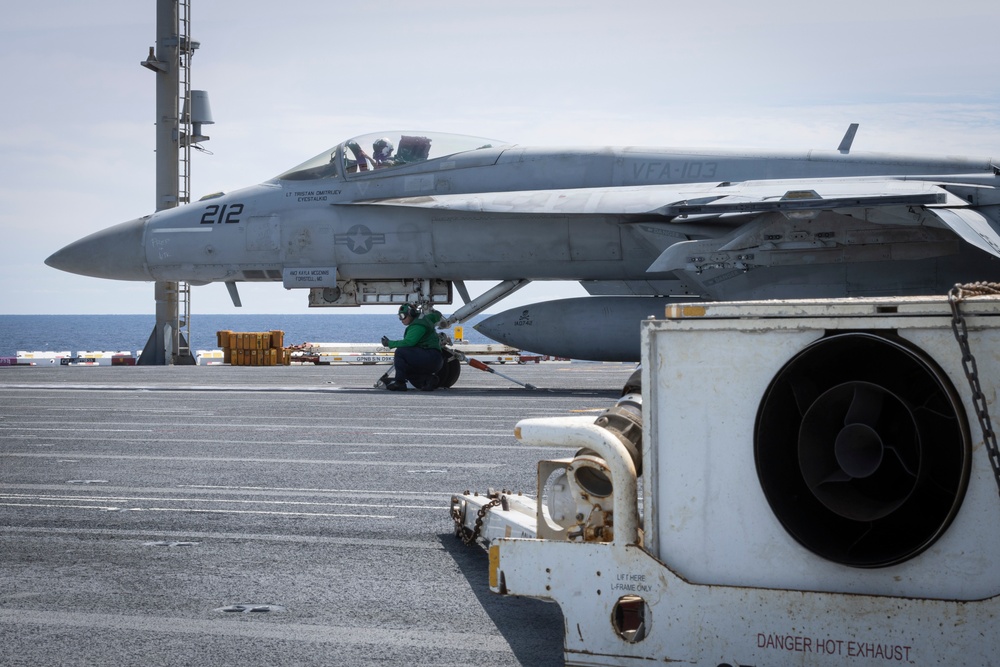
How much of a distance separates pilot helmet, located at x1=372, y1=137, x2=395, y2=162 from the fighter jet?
0.03 metres

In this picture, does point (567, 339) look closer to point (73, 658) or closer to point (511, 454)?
point (511, 454)

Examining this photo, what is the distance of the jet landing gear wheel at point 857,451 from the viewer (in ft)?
12.1

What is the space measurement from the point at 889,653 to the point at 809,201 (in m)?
→ 11.1

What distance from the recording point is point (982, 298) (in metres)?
3.31

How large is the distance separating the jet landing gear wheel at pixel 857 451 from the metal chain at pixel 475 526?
2346 mm

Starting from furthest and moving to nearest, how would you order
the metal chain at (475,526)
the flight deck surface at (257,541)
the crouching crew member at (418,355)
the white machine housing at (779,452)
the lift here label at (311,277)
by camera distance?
the lift here label at (311,277)
the crouching crew member at (418,355)
the metal chain at (475,526)
the flight deck surface at (257,541)
the white machine housing at (779,452)

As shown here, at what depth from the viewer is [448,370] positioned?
19.2 metres

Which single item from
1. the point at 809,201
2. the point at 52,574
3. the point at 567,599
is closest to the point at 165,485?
the point at 52,574

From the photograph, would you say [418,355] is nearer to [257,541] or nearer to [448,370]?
[448,370]

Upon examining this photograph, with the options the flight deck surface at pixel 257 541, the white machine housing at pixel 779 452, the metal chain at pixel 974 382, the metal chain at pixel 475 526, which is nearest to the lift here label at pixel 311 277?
the flight deck surface at pixel 257 541

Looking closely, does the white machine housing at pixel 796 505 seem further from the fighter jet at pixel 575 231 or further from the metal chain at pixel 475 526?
the fighter jet at pixel 575 231

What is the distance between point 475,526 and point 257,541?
134cm

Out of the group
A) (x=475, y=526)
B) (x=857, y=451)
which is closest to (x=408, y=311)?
(x=475, y=526)

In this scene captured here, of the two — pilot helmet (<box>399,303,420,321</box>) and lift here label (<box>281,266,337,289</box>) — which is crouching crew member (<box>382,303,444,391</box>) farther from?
lift here label (<box>281,266,337,289</box>)
